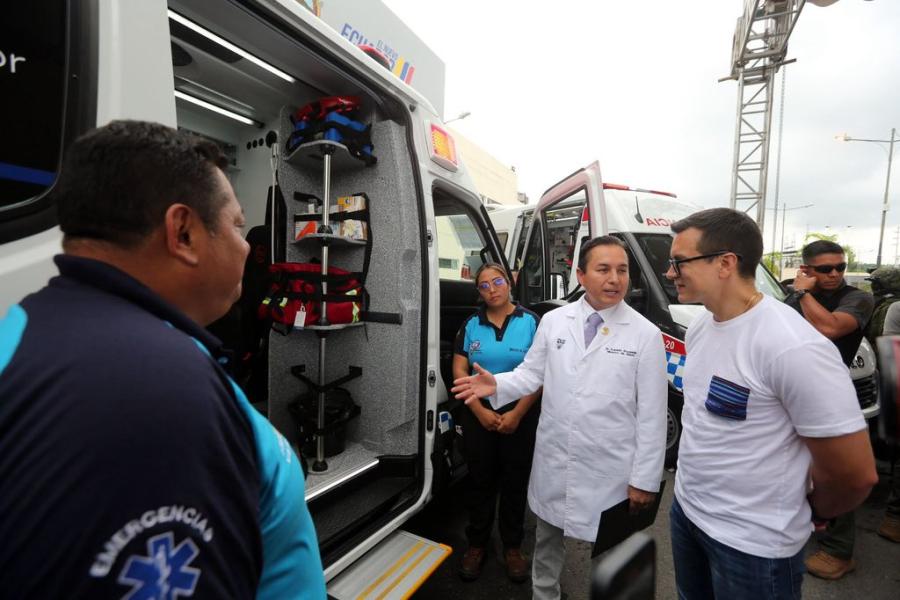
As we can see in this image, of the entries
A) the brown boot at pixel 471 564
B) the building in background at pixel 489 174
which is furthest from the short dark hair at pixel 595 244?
the building in background at pixel 489 174

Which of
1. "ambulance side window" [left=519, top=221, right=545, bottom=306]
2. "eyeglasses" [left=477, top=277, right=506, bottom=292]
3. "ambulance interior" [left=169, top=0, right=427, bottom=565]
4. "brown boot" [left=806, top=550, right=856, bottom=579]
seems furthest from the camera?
"ambulance side window" [left=519, top=221, right=545, bottom=306]

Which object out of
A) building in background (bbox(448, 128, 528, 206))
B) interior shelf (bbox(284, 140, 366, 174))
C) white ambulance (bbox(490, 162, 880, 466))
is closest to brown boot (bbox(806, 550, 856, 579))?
white ambulance (bbox(490, 162, 880, 466))

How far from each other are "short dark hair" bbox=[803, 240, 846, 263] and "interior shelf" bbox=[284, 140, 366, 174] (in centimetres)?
314

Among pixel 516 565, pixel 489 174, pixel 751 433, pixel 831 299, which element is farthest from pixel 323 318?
pixel 489 174

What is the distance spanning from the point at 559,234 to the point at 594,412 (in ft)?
18.3

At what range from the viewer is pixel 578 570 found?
270 cm

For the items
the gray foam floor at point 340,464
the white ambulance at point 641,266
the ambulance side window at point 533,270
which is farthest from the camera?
the ambulance side window at point 533,270

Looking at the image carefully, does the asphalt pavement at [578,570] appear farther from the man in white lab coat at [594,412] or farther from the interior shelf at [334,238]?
the interior shelf at [334,238]

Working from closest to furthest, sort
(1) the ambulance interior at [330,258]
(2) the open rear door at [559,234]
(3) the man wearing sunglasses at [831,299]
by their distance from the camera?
(1) the ambulance interior at [330,258]
(3) the man wearing sunglasses at [831,299]
(2) the open rear door at [559,234]

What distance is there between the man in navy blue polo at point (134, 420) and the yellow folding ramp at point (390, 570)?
1436mm

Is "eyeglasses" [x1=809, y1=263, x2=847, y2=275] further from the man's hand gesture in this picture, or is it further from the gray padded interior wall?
the gray padded interior wall

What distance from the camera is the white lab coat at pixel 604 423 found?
79.5 inches

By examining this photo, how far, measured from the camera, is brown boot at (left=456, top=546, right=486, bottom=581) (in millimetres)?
2590

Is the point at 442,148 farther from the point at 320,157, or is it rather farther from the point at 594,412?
the point at 594,412
